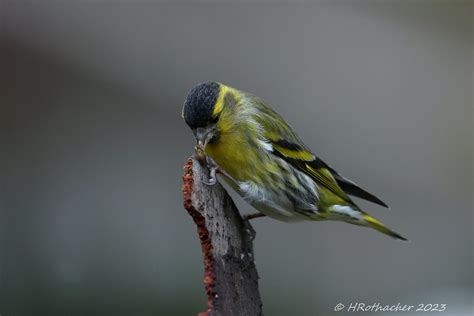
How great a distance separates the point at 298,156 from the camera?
8.60ft

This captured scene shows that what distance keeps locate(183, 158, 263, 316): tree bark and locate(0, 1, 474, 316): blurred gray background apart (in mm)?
1737

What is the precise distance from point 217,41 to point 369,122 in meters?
1.30

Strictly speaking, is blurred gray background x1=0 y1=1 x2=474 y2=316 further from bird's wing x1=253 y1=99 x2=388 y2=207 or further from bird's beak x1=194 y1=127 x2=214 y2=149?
bird's beak x1=194 y1=127 x2=214 y2=149

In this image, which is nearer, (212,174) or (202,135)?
(212,174)

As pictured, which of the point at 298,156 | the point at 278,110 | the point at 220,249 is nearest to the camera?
the point at 220,249

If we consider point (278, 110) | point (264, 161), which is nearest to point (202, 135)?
point (264, 161)

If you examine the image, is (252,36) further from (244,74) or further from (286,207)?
(286,207)

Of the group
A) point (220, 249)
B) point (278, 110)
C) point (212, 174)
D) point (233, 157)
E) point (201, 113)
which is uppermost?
point (278, 110)

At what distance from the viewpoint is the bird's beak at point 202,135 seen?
228 centimetres

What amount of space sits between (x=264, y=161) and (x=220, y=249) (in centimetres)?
71

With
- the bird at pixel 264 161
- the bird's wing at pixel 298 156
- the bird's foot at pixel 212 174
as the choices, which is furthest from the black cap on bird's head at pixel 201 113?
the bird's wing at pixel 298 156

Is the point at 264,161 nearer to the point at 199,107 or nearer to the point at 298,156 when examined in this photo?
the point at 298,156

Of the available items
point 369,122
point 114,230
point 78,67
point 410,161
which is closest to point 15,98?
point 78,67

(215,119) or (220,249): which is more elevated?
(215,119)
